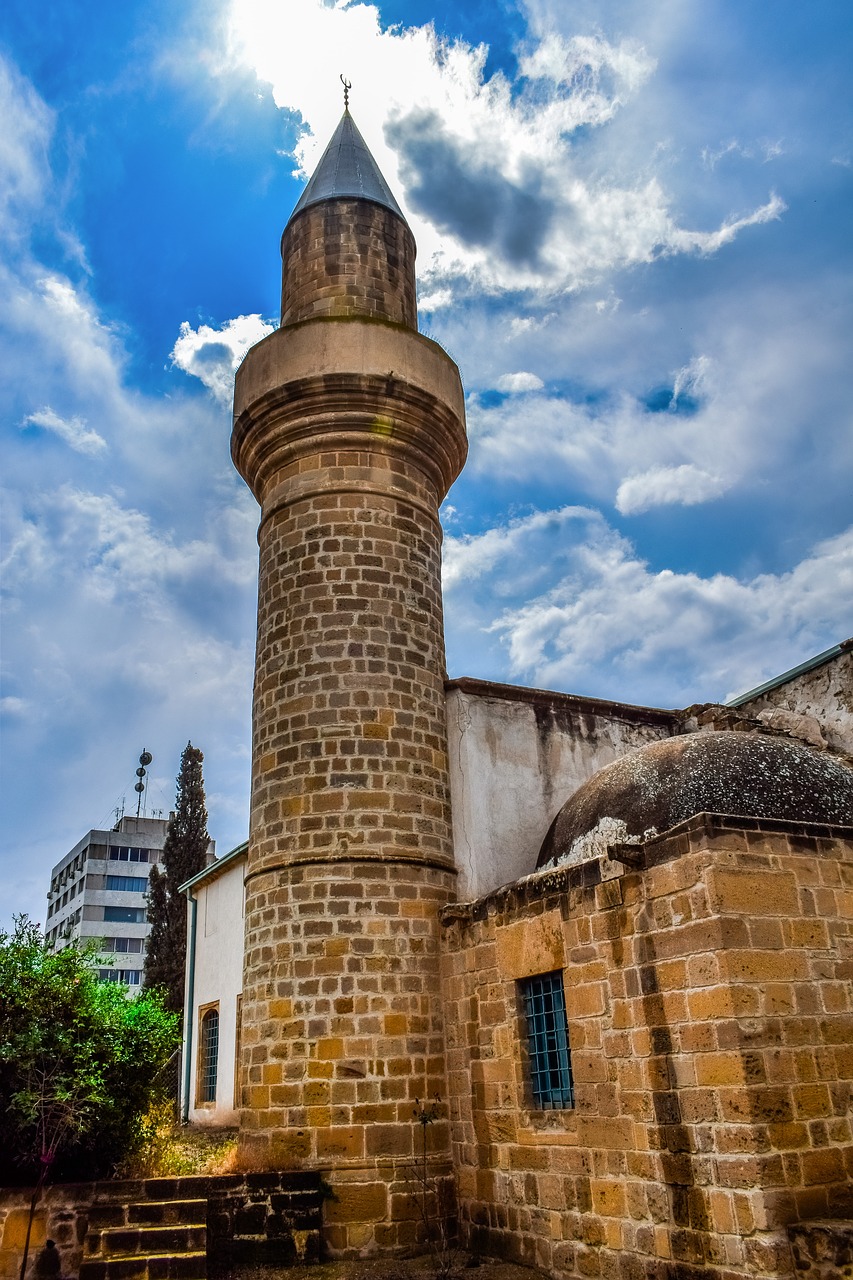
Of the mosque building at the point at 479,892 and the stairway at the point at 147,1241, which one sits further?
the stairway at the point at 147,1241

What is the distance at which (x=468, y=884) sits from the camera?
8.60 m

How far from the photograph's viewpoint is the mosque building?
5262 millimetres

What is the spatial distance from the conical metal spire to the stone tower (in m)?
0.06

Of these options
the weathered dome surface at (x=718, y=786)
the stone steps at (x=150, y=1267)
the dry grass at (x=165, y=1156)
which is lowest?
the stone steps at (x=150, y=1267)

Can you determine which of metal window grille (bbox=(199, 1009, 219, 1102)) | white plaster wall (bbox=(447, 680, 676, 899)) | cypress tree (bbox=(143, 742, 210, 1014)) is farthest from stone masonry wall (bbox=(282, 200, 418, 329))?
cypress tree (bbox=(143, 742, 210, 1014))

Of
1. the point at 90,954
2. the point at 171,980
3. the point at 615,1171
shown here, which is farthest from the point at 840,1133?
the point at 171,980

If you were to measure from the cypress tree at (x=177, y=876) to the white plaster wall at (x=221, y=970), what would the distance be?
33.4ft

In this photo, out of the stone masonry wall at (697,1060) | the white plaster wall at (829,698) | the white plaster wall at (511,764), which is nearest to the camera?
the stone masonry wall at (697,1060)

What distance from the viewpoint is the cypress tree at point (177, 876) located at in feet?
81.6

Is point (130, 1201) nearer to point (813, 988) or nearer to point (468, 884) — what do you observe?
point (468, 884)

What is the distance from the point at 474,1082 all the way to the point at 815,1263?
3.21 meters

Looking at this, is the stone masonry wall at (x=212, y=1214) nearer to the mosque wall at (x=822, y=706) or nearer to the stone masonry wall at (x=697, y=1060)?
the stone masonry wall at (x=697, y=1060)

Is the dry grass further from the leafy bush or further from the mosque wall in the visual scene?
the mosque wall

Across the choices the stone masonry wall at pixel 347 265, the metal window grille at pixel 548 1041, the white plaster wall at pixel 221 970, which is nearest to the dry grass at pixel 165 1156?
the white plaster wall at pixel 221 970
